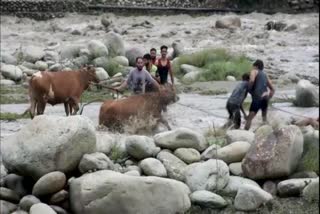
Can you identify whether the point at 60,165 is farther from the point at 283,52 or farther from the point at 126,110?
the point at 283,52

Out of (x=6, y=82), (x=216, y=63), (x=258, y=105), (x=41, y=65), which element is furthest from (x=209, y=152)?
(x=41, y=65)

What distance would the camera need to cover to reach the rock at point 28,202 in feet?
34.9

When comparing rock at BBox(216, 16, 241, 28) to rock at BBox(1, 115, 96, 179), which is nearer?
rock at BBox(1, 115, 96, 179)

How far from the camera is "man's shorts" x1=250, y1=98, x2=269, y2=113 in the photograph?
1340cm

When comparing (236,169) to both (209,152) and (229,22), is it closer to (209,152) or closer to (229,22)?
(209,152)

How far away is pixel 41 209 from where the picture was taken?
409 inches

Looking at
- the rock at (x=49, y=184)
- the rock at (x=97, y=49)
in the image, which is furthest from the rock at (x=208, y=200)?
the rock at (x=97, y=49)

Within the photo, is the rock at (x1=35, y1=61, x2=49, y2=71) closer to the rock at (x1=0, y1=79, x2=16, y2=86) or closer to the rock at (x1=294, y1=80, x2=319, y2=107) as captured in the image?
the rock at (x1=0, y1=79, x2=16, y2=86)

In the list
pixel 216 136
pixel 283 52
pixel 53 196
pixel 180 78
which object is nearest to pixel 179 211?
pixel 53 196

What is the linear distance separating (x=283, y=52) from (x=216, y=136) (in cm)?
1544

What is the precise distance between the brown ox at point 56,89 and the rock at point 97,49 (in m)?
8.99

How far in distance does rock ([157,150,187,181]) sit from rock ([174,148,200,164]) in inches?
3.4

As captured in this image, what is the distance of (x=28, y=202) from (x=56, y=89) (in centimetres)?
440

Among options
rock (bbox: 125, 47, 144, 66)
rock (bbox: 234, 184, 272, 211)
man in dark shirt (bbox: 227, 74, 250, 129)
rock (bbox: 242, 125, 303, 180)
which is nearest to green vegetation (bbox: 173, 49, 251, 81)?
rock (bbox: 125, 47, 144, 66)
